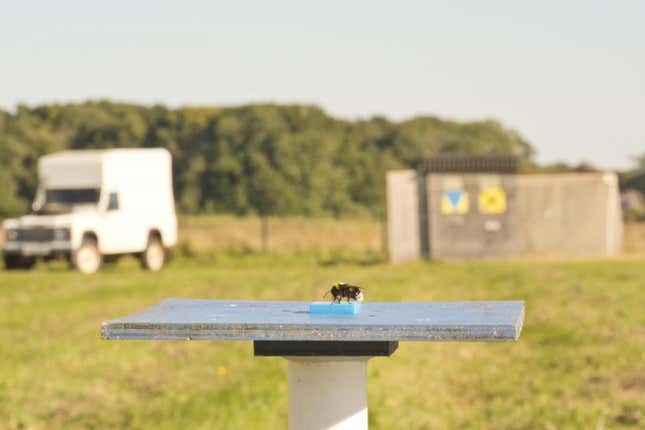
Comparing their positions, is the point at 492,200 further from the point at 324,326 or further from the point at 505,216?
the point at 324,326

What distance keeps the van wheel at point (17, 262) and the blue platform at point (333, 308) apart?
1139 inches

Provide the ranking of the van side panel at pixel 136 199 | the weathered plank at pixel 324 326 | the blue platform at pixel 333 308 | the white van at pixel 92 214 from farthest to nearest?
the van side panel at pixel 136 199, the white van at pixel 92 214, the blue platform at pixel 333 308, the weathered plank at pixel 324 326

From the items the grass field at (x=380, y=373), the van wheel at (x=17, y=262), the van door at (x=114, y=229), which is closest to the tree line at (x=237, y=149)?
the van wheel at (x=17, y=262)

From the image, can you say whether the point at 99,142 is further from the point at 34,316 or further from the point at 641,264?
the point at 34,316

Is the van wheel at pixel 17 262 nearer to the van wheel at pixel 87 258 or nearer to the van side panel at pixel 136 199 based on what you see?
the van wheel at pixel 87 258

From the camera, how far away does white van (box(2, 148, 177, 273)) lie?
31312 mm

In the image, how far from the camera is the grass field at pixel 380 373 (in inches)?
359

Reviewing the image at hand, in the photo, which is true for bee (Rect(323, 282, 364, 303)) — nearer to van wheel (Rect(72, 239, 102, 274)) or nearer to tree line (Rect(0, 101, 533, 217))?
van wheel (Rect(72, 239, 102, 274))

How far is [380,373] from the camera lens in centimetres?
1121

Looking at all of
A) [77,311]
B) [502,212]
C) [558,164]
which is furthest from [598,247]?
[558,164]

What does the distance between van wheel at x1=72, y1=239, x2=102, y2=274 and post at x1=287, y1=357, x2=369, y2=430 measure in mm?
27183

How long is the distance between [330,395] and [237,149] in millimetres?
98628

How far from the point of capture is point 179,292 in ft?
72.6

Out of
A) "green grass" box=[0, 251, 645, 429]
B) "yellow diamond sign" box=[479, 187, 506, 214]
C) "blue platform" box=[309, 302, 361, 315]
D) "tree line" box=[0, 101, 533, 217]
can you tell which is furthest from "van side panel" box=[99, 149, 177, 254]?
"tree line" box=[0, 101, 533, 217]
